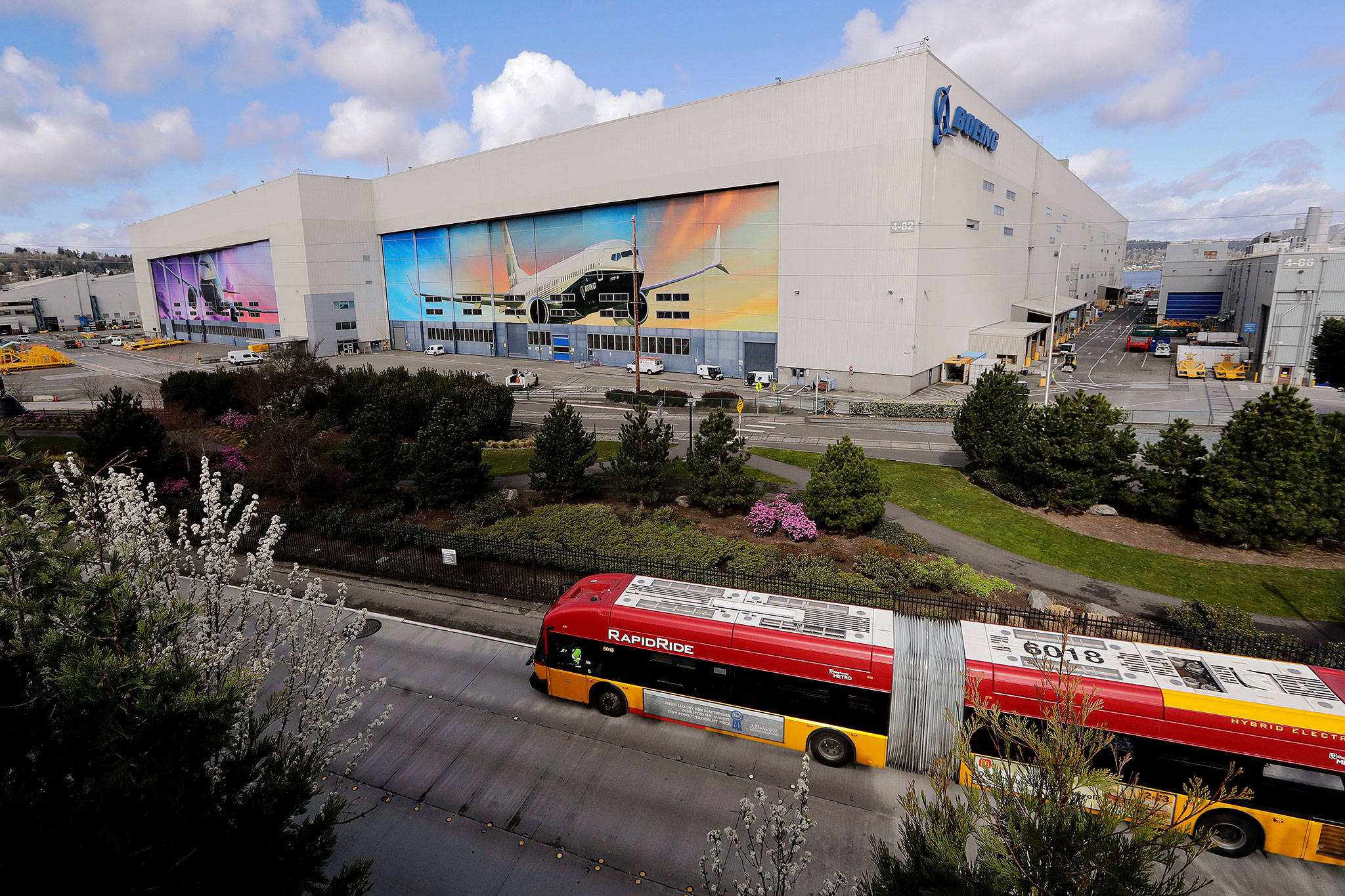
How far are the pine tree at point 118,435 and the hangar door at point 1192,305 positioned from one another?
128283 mm

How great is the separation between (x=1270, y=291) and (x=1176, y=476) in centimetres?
5005

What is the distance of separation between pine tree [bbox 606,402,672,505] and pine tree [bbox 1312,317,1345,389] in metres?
45.0

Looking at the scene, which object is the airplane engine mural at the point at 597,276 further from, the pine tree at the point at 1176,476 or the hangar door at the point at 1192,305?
the hangar door at the point at 1192,305

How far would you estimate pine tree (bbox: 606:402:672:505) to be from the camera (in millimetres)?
26984

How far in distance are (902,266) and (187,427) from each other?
1909 inches

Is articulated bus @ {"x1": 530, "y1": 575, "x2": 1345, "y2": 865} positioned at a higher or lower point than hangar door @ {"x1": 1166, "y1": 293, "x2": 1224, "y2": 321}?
lower

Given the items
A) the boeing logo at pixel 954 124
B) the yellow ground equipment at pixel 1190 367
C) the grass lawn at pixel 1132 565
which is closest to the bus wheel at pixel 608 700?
the grass lawn at pixel 1132 565

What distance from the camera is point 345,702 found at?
9.79 m

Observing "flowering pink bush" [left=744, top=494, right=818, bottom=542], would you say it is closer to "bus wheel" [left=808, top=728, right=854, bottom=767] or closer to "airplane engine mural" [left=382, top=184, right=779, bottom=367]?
"bus wheel" [left=808, top=728, right=854, bottom=767]

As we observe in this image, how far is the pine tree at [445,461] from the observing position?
26.3 meters

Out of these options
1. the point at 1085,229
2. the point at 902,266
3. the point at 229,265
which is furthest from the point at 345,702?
the point at 1085,229

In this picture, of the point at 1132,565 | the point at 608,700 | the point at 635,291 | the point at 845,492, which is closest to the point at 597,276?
the point at 635,291

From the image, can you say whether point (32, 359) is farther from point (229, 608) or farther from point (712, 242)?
point (229, 608)

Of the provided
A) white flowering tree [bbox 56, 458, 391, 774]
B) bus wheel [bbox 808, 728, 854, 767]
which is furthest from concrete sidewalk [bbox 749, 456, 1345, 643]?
white flowering tree [bbox 56, 458, 391, 774]
